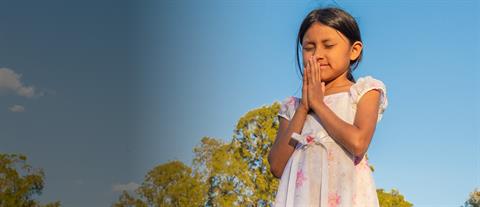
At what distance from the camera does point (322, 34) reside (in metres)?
2.78

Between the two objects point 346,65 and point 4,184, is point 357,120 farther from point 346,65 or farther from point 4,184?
point 4,184

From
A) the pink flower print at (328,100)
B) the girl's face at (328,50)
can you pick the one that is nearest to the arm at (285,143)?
the pink flower print at (328,100)

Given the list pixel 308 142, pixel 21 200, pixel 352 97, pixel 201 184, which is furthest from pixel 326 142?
pixel 201 184

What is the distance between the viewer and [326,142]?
8.68ft

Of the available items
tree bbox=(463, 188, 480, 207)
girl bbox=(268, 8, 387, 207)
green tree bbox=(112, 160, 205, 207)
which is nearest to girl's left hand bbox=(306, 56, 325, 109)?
girl bbox=(268, 8, 387, 207)

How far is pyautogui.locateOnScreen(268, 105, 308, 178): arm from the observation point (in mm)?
2738

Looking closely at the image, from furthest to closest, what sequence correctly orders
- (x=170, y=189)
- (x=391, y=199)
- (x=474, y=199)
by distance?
(x=474, y=199) < (x=391, y=199) < (x=170, y=189)

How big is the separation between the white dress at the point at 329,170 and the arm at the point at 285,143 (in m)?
0.03

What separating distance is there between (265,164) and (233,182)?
108 centimetres

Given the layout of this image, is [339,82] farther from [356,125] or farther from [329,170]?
[329,170]

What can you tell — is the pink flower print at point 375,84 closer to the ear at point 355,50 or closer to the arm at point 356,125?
the arm at point 356,125

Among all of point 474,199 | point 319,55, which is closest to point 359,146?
point 319,55

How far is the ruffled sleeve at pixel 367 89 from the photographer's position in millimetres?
2707

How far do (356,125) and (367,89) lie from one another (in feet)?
0.67
